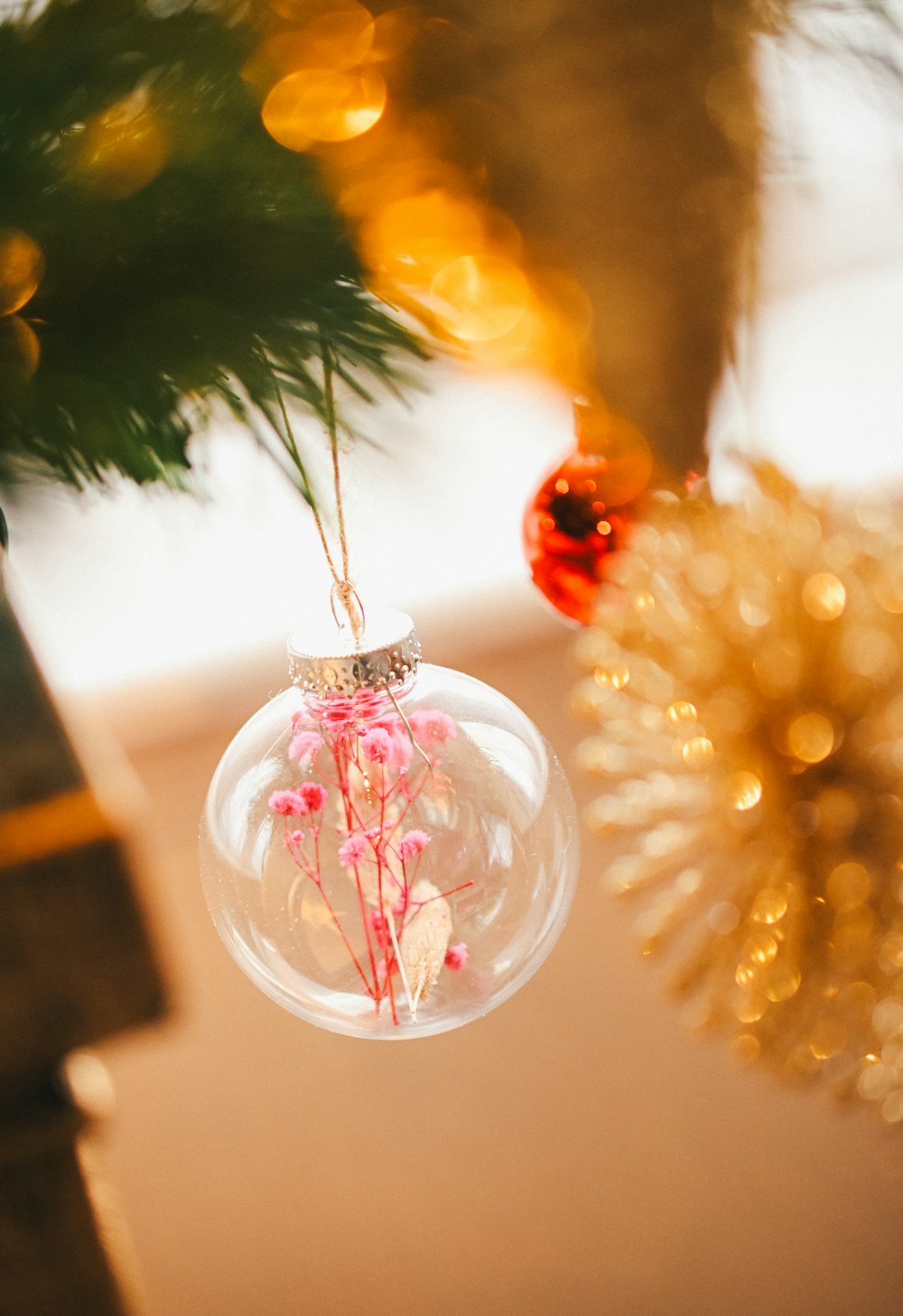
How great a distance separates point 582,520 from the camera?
0.30m

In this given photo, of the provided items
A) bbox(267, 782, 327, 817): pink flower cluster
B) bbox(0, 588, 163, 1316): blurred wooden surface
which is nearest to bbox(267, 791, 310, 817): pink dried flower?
bbox(267, 782, 327, 817): pink flower cluster

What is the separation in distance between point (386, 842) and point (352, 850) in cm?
1

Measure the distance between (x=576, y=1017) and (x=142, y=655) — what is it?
0.56m

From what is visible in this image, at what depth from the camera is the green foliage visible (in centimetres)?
21

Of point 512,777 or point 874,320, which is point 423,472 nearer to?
point 512,777

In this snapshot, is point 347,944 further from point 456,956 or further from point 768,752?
point 768,752

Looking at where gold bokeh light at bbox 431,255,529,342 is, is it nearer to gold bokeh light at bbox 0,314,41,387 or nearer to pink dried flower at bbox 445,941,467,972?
gold bokeh light at bbox 0,314,41,387

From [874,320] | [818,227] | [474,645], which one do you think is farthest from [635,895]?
[874,320]

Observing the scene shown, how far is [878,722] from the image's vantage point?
0.21m

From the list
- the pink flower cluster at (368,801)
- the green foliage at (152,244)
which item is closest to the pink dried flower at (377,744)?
the pink flower cluster at (368,801)

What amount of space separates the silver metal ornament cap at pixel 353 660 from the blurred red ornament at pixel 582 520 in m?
0.04

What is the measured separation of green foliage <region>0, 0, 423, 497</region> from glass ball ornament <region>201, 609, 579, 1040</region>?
0.11 meters

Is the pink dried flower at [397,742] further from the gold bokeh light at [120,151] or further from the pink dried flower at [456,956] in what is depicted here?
the gold bokeh light at [120,151]

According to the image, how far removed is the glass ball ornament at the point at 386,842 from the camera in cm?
33
